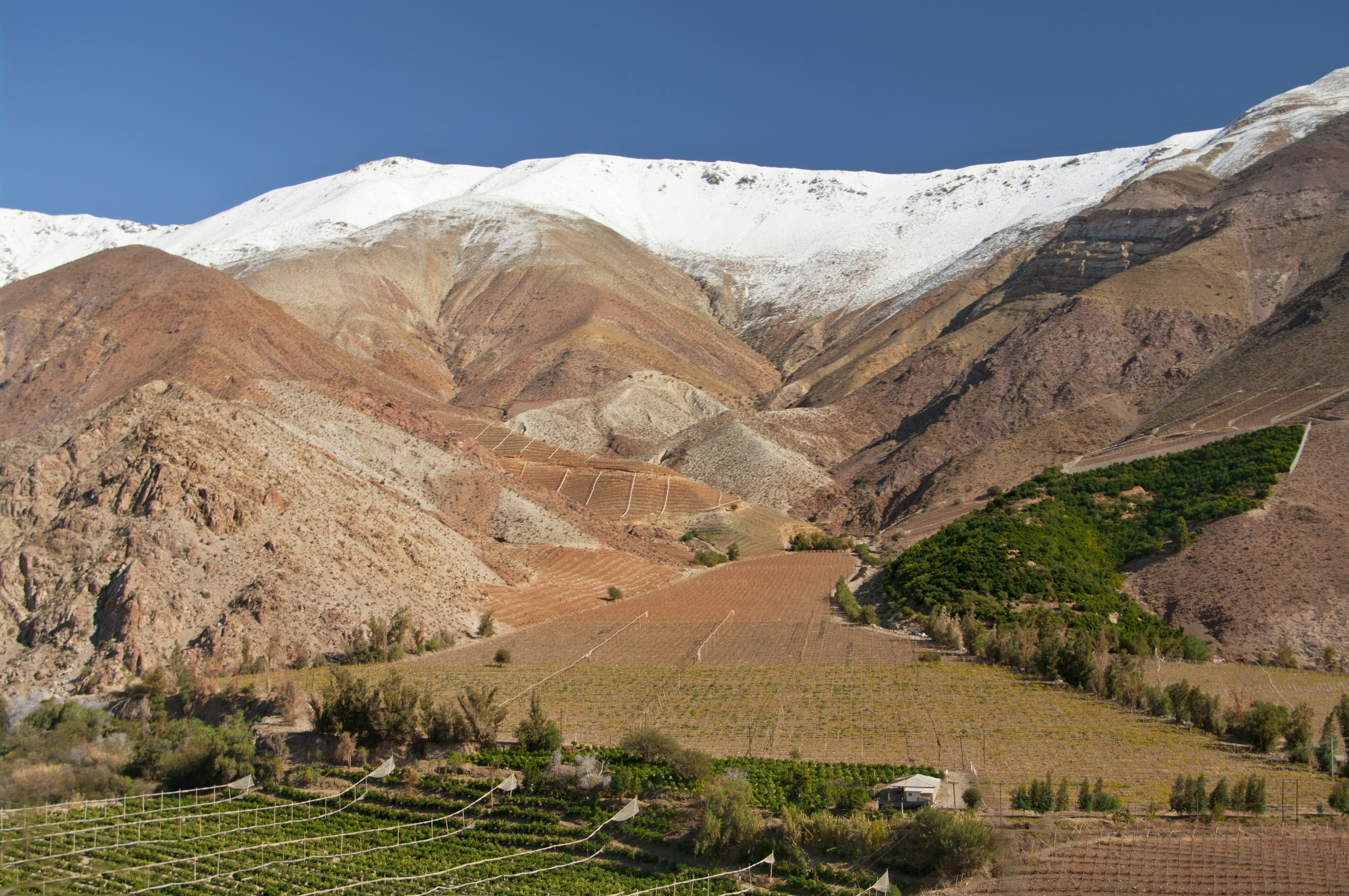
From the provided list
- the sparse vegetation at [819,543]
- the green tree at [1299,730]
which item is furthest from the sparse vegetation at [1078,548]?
the sparse vegetation at [819,543]

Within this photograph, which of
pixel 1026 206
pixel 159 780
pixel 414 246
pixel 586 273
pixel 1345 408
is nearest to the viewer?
pixel 159 780

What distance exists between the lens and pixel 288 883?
17109mm

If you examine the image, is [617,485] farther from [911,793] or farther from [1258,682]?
[911,793]

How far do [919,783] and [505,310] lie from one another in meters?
102

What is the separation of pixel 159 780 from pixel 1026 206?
158 metres

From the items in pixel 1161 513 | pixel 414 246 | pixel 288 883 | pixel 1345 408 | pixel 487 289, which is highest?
pixel 414 246

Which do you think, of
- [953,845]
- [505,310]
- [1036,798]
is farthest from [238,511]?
[505,310]

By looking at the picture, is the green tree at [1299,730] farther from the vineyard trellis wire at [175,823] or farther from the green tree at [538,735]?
the vineyard trellis wire at [175,823]

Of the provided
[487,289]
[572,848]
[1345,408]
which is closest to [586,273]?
[487,289]

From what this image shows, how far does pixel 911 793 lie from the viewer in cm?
1850

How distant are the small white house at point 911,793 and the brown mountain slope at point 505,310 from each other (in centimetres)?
6967

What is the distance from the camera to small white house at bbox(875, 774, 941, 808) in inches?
725

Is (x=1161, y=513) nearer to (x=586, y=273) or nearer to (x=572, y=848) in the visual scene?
(x=572, y=848)

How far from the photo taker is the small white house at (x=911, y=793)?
60.4ft
